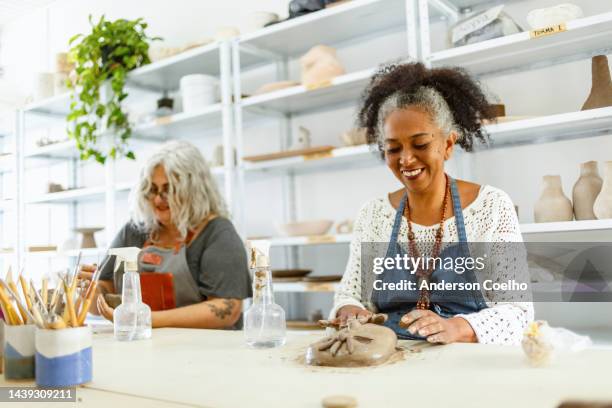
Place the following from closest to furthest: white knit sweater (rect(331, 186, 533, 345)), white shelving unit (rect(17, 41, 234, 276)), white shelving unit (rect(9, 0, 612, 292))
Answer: white knit sweater (rect(331, 186, 533, 345)), white shelving unit (rect(9, 0, 612, 292)), white shelving unit (rect(17, 41, 234, 276))

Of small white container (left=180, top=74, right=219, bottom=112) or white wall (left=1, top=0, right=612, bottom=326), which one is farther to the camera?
small white container (left=180, top=74, right=219, bottom=112)

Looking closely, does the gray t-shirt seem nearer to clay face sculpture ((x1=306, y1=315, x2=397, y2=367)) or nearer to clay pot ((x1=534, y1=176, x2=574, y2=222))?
clay face sculpture ((x1=306, y1=315, x2=397, y2=367))

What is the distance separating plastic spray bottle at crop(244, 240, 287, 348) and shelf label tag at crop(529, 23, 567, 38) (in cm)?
162

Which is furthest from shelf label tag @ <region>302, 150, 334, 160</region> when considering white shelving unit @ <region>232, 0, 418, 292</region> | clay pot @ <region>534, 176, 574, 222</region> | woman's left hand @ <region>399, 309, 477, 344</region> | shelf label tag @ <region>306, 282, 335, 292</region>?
woman's left hand @ <region>399, 309, 477, 344</region>

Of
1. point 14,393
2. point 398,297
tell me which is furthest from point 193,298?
point 14,393

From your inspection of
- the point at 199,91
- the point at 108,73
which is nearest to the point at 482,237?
the point at 199,91

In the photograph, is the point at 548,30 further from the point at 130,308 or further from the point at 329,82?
the point at 130,308

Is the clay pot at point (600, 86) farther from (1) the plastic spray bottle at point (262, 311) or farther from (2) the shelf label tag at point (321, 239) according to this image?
(1) the plastic spray bottle at point (262, 311)

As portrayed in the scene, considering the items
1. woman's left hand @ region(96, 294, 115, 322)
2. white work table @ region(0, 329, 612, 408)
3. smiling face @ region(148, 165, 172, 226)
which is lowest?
white work table @ region(0, 329, 612, 408)

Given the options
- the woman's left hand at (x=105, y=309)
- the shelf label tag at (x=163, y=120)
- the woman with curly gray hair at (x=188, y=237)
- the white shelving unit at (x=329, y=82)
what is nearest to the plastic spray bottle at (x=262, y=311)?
the woman's left hand at (x=105, y=309)

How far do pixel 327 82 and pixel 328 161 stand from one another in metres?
0.48

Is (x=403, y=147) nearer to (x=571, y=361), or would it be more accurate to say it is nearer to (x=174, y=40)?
(x=571, y=361)

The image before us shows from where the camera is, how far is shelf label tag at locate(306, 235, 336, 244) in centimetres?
278

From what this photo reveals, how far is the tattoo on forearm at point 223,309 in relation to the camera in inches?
78.4
